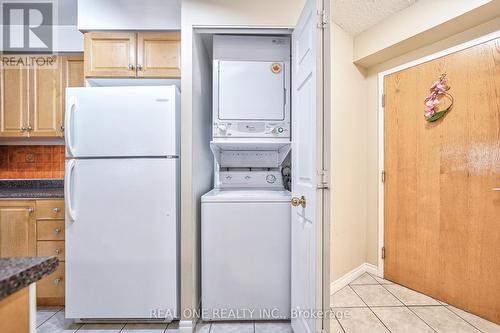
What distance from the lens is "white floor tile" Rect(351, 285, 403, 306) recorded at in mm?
2051

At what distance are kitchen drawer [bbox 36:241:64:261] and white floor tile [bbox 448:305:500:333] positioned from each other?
317 cm

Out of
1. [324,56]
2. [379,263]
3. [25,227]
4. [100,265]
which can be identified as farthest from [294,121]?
[25,227]

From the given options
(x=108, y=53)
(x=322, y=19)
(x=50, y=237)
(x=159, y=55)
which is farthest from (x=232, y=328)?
(x=108, y=53)

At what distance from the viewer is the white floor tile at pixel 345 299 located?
80.4 inches

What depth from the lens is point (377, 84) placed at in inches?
98.2

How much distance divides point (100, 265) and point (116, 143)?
0.86 meters

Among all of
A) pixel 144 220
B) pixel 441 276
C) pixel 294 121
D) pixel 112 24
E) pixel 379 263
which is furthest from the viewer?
pixel 379 263

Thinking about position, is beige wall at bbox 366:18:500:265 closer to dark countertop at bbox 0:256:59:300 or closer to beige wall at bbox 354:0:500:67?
beige wall at bbox 354:0:500:67

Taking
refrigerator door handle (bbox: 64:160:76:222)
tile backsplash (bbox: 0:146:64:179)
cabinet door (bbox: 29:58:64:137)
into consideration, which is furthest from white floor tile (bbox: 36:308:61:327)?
cabinet door (bbox: 29:58:64:137)

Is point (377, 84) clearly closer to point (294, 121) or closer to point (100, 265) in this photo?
point (294, 121)

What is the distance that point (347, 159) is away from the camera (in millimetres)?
2408

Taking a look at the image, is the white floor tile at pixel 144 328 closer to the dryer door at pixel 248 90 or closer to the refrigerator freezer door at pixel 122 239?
the refrigerator freezer door at pixel 122 239

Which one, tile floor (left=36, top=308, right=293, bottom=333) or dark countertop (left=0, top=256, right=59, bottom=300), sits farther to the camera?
tile floor (left=36, top=308, right=293, bottom=333)

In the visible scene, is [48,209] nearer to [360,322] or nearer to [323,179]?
[323,179]
